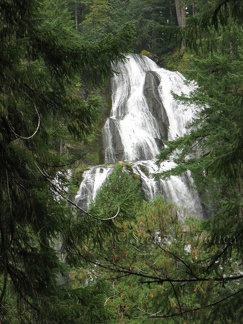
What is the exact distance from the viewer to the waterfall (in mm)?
19766

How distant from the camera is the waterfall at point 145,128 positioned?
64.8 ft

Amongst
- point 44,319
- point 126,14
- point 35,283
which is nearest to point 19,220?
point 35,283

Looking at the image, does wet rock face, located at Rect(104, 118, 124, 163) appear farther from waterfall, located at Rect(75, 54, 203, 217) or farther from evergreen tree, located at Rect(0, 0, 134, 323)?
evergreen tree, located at Rect(0, 0, 134, 323)

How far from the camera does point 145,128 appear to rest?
2659 centimetres

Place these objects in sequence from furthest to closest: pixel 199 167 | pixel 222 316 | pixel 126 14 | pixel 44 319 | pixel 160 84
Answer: pixel 126 14 → pixel 160 84 → pixel 199 167 → pixel 44 319 → pixel 222 316

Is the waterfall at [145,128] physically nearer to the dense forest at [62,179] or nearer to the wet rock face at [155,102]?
the wet rock face at [155,102]

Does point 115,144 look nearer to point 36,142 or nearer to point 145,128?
point 145,128

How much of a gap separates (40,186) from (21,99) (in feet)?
3.26

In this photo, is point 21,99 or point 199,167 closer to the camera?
point 21,99

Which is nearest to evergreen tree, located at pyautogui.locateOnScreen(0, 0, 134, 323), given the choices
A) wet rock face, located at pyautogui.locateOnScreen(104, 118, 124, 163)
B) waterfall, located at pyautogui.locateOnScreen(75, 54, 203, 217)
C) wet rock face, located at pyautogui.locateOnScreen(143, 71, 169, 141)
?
waterfall, located at pyautogui.locateOnScreen(75, 54, 203, 217)

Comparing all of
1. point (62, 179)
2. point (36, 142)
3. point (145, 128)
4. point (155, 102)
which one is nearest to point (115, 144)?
point (145, 128)

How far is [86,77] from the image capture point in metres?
5.32

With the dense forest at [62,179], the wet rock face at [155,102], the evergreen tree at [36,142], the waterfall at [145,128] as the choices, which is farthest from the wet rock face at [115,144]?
the evergreen tree at [36,142]

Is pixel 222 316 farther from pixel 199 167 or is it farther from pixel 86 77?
pixel 199 167
